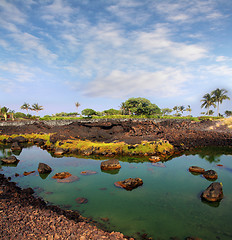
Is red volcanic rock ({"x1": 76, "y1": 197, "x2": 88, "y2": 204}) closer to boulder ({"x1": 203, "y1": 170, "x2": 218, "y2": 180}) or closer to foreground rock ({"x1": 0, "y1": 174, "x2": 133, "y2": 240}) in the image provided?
foreground rock ({"x1": 0, "y1": 174, "x2": 133, "y2": 240})

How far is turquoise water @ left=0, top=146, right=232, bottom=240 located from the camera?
10.2 metres

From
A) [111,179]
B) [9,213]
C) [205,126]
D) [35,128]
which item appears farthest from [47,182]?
[205,126]

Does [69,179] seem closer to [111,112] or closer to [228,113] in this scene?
[111,112]

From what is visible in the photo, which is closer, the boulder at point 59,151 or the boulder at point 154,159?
the boulder at point 154,159

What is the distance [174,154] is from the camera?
28656mm

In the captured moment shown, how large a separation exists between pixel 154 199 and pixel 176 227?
3473 millimetres

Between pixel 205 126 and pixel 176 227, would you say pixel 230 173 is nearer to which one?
pixel 176 227

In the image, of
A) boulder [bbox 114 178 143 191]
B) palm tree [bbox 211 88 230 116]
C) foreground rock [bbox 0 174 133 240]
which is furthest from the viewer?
palm tree [bbox 211 88 230 116]

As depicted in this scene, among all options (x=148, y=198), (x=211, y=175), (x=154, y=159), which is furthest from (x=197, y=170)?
(x=148, y=198)

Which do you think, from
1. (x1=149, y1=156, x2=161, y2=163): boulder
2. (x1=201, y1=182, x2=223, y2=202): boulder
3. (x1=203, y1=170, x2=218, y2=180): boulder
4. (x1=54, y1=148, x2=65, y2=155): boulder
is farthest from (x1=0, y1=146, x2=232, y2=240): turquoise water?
(x1=54, y1=148, x2=65, y2=155): boulder

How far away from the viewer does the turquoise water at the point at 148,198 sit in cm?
1020

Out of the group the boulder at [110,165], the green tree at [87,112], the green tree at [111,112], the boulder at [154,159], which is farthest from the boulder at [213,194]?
the green tree at [111,112]

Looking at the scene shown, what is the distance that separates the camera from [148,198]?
541 inches

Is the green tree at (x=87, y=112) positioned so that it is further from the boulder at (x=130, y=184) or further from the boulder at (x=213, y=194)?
the boulder at (x=213, y=194)
